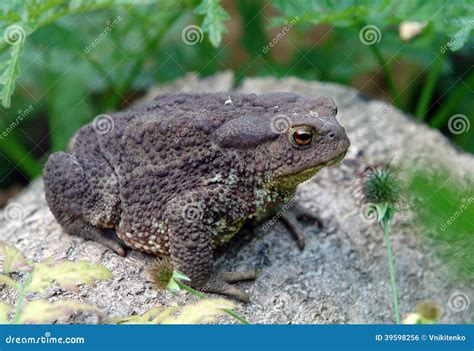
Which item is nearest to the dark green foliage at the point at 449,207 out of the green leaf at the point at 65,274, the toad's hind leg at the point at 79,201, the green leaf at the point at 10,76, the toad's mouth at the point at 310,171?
the toad's mouth at the point at 310,171

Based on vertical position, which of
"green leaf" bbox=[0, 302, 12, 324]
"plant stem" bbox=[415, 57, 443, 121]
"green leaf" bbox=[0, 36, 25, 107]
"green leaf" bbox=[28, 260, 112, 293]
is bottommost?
"green leaf" bbox=[0, 302, 12, 324]

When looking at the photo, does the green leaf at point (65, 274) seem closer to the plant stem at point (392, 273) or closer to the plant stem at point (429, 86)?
the plant stem at point (392, 273)

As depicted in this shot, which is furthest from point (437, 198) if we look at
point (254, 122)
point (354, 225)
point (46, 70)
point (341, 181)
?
point (46, 70)

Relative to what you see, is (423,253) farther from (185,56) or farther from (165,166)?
(185,56)

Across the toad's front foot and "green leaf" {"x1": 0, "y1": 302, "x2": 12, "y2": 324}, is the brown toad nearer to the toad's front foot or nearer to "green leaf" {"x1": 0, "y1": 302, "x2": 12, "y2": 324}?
the toad's front foot

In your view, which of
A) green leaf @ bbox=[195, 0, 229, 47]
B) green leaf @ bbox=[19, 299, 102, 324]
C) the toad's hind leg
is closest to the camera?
green leaf @ bbox=[19, 299, 102, 324]

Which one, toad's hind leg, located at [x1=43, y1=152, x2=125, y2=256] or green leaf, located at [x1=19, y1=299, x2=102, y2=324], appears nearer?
green leaf, located at [x1=19, y1=299, x2=102, y2=324]

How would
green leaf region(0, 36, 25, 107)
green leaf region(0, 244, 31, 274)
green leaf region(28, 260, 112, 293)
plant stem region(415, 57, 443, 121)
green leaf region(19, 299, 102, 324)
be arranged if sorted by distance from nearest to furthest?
1. green leaf region(19, 299, 102, 324)
2. green leaf region(28, 260, 112, 293)
3. green leaf region(0, 244, 31, 274)
4. green leaf region(0, 36, 25, 107)
5. plant stem region(415, 57, 443, 121)

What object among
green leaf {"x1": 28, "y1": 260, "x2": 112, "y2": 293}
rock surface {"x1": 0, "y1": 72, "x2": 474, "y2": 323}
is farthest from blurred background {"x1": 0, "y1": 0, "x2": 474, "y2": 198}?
green leaf {"x1": 28, "y1": 260, "x2": 112, "y2": 293}

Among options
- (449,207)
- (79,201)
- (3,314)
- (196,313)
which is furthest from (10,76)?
(449,207)
